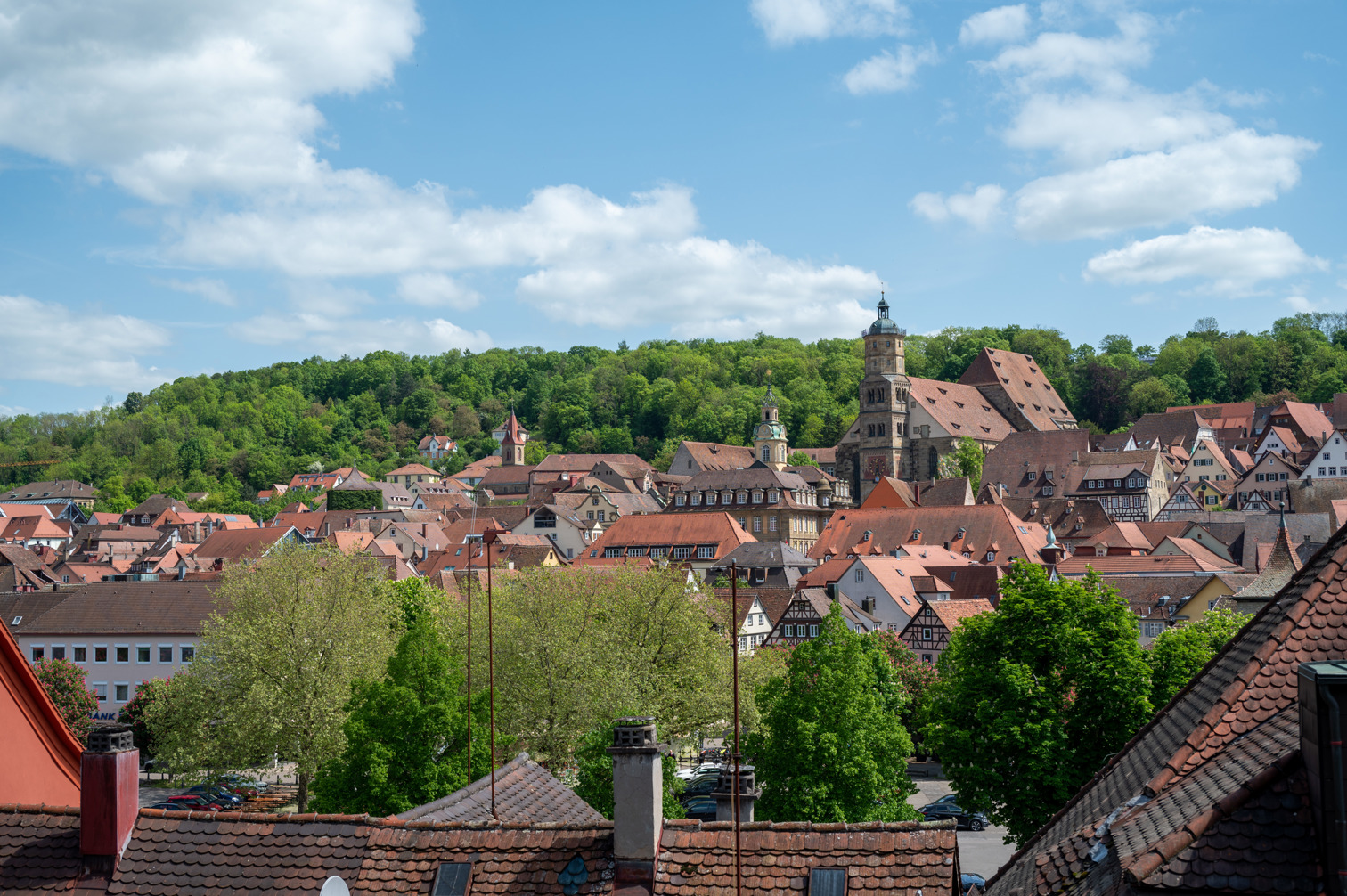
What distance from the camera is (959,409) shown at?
134 meters

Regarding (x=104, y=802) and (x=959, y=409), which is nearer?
(x=104, y=802)

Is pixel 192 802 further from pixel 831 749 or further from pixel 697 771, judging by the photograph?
pixel 831 749

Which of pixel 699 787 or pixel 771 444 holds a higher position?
pixel 771 444

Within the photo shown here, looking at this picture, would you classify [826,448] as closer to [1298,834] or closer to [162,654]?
[162,654]

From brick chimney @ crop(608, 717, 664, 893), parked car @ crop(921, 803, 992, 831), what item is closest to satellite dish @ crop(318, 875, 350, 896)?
brick chimney @ crop(608, 717, 664, 893)

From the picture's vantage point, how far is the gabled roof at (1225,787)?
680 cm

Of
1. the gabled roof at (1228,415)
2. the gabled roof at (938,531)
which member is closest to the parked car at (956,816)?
Answer: the gabled roof at (938,531)

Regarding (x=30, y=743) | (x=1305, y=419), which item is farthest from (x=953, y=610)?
(x=1305, y=419)

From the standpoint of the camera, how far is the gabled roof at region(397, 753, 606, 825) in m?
13.6

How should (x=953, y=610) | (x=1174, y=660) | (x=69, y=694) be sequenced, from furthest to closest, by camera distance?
(x=953, y=610), (x=69, y=694), (x=1174, y=660)

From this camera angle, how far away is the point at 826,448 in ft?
576

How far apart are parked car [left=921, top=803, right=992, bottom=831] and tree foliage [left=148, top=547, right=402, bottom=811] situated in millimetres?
16987

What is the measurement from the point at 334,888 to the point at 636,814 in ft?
8.51

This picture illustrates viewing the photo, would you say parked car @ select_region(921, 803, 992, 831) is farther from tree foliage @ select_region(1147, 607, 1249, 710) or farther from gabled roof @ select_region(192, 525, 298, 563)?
gabled roof @ select_region(192, 525, 298, 563)
